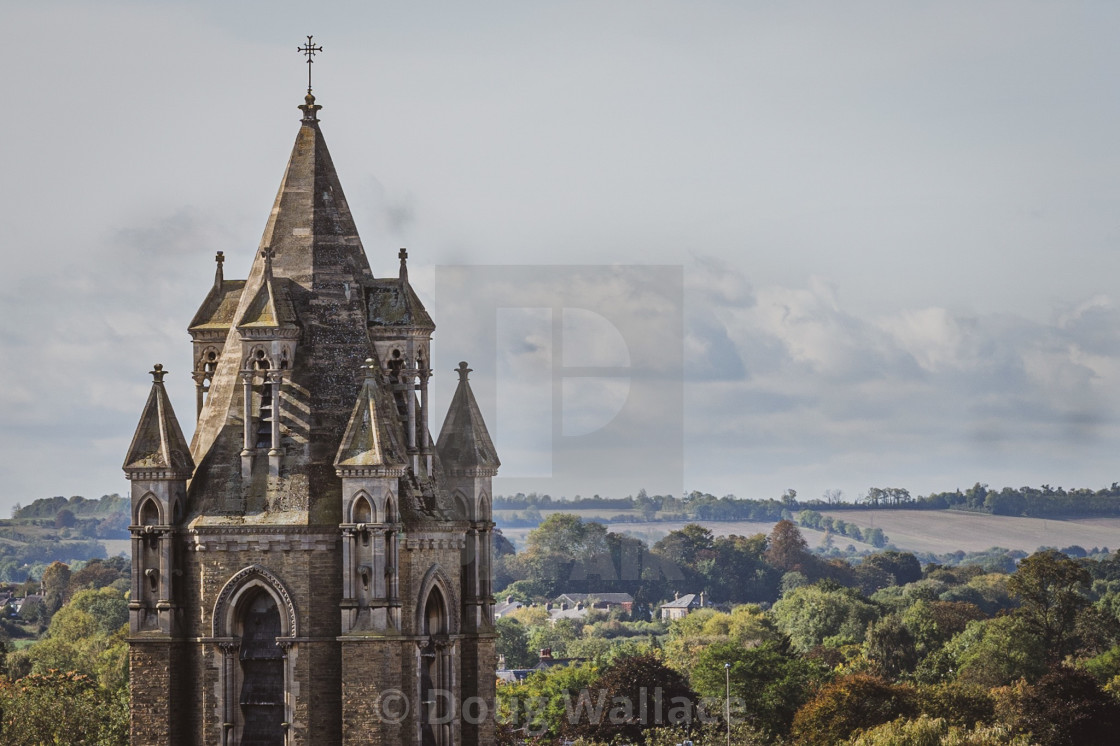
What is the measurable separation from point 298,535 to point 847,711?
89.9m

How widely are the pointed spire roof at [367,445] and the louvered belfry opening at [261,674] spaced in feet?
12.9

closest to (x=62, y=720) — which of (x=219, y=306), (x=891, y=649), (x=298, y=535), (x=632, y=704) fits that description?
(x=632, y=704)

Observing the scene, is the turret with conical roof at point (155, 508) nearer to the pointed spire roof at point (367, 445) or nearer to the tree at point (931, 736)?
the pointed spire roof at point (367, 445)

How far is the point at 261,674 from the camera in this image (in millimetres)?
48531

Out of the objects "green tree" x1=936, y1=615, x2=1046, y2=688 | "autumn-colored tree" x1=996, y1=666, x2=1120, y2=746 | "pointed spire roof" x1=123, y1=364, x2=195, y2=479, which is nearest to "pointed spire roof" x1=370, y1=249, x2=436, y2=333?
"pointed spire roof" x1=123, y1=364, x2=195, y2=479

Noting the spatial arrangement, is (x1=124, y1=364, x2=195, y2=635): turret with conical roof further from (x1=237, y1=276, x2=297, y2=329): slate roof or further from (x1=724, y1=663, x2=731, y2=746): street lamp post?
(x1=724, y1=663, x2=731, y2=746): street lamp post

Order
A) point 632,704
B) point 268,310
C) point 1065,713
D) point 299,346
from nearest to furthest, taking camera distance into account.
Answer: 1. point 268,310
2. point 299,346
3. point 1065,713
4. point 632,704

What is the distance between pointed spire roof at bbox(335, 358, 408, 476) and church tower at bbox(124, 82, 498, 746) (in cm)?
4

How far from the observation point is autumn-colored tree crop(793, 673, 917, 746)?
131125 millimetres

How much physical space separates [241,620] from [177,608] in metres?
1.57

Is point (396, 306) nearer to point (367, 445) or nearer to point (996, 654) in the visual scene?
point (367, 445)

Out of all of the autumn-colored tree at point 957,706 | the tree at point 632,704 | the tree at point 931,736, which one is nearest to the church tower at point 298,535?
the tree at point 931,736

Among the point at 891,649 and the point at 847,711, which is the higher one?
the point at 847,711

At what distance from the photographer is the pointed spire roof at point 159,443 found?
4825 centimetres
